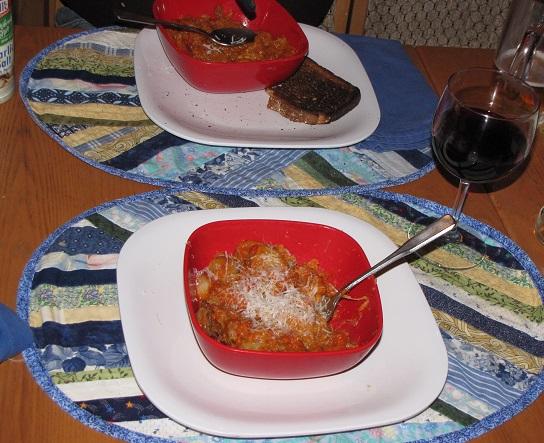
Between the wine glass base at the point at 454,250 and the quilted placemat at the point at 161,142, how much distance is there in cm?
14

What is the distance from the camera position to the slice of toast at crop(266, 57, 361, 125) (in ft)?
4.69

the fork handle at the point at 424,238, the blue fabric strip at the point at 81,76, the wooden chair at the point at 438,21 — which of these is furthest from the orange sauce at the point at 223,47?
the wooden chair at the point at 438,21

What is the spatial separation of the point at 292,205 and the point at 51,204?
39 cm

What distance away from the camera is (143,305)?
967 mm

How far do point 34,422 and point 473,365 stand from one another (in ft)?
1.91

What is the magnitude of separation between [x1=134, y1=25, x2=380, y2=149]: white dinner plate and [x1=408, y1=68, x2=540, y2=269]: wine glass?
24 centimetres

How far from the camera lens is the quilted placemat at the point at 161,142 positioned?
50.2 inches

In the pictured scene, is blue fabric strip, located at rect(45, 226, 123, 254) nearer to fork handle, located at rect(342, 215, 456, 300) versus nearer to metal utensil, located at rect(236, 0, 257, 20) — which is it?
fork handle, located at rect(342, 215, 456, 300)

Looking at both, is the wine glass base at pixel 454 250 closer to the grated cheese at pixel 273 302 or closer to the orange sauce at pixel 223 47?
the grated cheese at pixel 273 302

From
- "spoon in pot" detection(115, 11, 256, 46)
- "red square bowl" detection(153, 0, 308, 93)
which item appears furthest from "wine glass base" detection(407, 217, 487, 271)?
"spoon in pot" detection(115, 11, 256, 46)

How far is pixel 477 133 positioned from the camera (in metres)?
1.08

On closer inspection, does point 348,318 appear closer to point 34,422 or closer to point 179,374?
point 179,374

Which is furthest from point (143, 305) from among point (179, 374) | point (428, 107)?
point (428, 107)

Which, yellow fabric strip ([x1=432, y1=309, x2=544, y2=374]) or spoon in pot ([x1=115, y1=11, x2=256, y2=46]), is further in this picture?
spoon in pot ([x1=115, y1=11, x2=256, y2=46])
